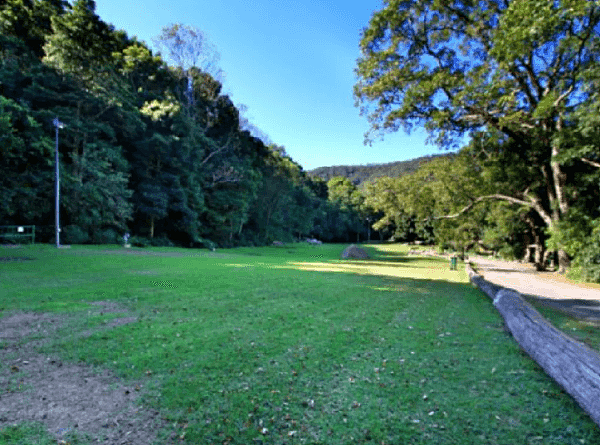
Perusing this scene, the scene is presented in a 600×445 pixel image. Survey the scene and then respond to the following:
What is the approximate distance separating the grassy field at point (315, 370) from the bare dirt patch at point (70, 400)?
0.40ft

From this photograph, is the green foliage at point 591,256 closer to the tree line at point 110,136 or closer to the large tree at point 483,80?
the large tree at point 483,80

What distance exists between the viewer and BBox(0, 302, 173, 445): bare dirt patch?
2281 mm

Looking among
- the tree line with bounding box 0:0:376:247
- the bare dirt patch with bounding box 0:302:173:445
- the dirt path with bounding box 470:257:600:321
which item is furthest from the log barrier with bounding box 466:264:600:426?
the tree line with bounding box 0:0:376:247

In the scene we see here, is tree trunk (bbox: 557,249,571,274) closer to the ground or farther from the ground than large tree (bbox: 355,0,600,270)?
closer to the ground

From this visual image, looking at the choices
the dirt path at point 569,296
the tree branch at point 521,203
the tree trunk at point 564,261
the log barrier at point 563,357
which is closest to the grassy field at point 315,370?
the log barrier at point 563,357

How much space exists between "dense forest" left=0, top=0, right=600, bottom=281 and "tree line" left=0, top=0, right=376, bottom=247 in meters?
0.12

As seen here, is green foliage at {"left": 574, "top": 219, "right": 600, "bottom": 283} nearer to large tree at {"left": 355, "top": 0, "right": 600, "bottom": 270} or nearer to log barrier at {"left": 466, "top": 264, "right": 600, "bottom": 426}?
large tree at {"left": 355, "top": 0, "right": 600, "bottom": 270}

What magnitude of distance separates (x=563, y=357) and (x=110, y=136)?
1149 inches

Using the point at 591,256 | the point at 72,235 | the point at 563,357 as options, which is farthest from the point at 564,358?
the point at 72,235

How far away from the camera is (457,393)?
2.99 m

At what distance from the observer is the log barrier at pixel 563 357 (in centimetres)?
268

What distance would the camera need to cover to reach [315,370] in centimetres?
341

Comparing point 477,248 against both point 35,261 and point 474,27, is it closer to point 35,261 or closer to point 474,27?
point 474,27

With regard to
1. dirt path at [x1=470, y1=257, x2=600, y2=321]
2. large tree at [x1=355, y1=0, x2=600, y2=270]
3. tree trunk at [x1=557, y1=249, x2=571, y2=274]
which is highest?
large tree at [x1=355, y1=0, x2=600, y2=270]
